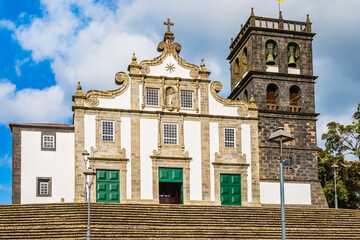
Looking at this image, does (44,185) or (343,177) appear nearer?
(44,185)

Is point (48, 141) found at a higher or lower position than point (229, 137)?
lower

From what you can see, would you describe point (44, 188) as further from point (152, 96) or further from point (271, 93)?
point (271, 93)

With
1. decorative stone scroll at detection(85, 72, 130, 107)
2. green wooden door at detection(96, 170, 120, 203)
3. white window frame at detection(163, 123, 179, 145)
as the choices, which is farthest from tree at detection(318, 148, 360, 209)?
decorative stone scroll at detection(85, 72, 130, 107)

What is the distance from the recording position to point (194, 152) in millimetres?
34938

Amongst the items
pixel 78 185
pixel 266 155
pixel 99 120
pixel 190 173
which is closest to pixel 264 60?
pixel 266 155

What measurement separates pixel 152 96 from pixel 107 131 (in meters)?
3.54

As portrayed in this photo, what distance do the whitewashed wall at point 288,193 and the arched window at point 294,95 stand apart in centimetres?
569

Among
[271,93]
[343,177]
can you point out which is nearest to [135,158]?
[271,93]

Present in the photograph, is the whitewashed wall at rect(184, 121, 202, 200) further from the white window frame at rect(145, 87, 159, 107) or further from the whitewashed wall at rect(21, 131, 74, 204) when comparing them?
the whitewashed wall at rect(21, 131, 74, 204)

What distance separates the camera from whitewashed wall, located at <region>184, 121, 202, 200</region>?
3447cm

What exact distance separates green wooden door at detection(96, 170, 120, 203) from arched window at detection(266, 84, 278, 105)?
1165cm

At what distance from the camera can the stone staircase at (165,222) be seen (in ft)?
82.6

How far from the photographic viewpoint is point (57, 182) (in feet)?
108

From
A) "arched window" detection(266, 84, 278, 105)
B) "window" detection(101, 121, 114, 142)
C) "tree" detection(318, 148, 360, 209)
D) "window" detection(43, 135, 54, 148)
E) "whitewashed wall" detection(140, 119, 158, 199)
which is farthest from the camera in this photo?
"tree" detection(318, 148, 360, 209)
